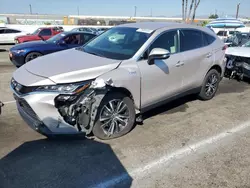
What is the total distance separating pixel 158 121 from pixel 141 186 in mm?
1853

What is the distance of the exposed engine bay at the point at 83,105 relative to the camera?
3.21 meters

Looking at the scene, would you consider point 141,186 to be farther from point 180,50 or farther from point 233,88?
point 233,88

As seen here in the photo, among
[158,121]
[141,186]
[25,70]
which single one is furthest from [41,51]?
[141,186]

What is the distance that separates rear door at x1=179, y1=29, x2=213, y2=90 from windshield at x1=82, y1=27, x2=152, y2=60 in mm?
919

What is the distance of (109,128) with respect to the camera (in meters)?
3.68

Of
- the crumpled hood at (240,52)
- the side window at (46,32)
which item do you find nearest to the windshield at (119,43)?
the crumpled hood at (240,52)

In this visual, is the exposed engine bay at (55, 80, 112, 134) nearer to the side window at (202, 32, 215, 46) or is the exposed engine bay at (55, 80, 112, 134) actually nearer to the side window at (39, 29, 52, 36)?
the side window at (202, 32, 215, 46)

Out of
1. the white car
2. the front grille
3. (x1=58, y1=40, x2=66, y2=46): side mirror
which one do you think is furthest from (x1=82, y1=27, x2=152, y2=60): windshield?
the white car

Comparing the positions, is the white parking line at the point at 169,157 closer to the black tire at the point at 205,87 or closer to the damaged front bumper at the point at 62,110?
the damaged front bumper at the point at 62,110

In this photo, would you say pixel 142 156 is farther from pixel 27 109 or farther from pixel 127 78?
pixel 27 109

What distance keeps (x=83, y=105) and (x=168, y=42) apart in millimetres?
2051

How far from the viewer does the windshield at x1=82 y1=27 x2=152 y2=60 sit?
3947 mm

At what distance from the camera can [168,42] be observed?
435cm

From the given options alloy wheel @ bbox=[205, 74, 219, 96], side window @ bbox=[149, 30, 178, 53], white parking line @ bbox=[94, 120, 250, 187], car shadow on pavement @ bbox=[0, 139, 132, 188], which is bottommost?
white parking line @ bbox=[94, 120, 250, 187]
